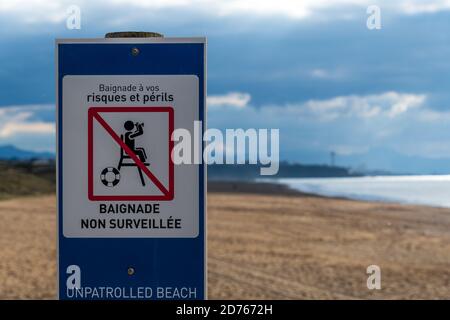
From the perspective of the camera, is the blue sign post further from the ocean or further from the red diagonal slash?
the ocean

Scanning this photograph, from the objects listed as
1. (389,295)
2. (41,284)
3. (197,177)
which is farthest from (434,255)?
(197,177)

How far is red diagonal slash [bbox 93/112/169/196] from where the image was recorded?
10.7 ft

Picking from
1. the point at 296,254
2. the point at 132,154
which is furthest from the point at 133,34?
the point at 296,254

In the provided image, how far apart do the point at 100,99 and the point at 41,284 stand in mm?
10145

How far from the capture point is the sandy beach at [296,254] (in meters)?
12.5

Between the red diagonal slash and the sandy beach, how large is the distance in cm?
856

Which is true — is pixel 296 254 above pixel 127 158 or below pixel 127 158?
below

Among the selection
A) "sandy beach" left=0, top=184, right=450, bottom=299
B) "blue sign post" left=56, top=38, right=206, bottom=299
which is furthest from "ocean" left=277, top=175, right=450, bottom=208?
"blue sign post" left=56, top=38, right=206, bottom=299

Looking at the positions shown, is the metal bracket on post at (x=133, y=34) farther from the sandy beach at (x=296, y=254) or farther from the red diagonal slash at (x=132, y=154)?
the sandy beach at (x=296, y=254)

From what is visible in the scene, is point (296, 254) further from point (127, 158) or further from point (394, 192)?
point (394, 192)

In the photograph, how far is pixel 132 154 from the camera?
3264 mm

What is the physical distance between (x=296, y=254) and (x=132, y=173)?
14.3 m

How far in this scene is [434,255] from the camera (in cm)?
1742
